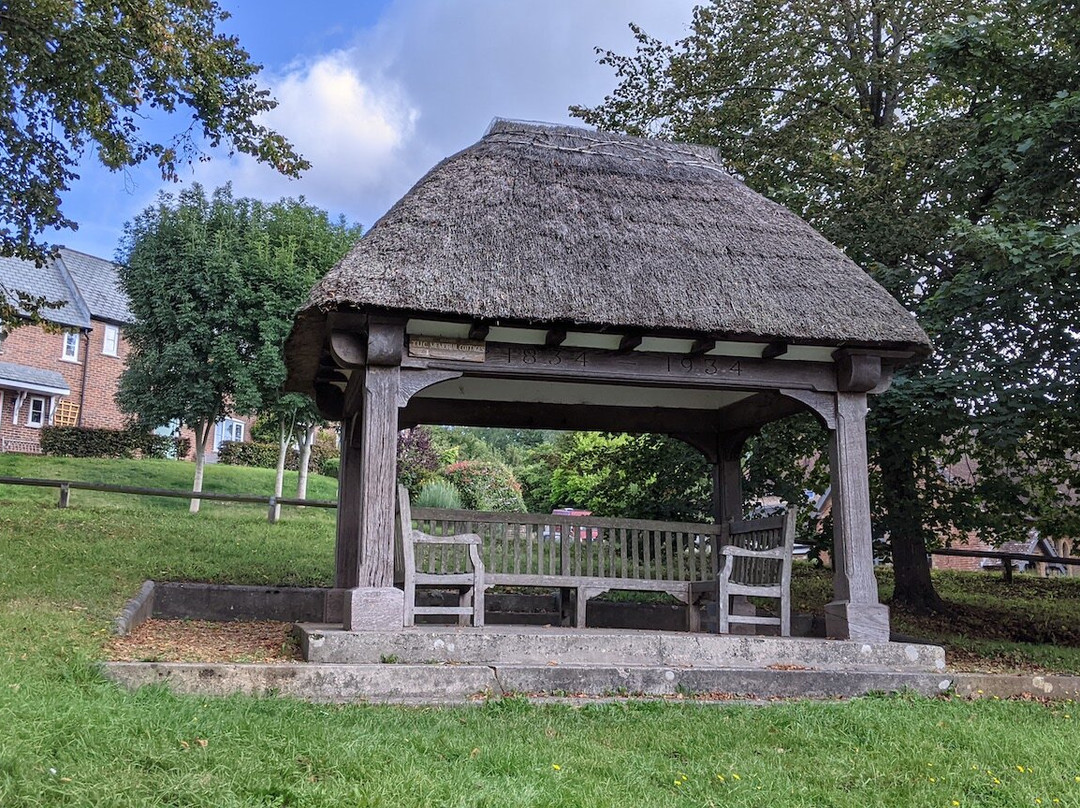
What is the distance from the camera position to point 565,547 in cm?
848

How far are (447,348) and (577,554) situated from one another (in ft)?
8.14

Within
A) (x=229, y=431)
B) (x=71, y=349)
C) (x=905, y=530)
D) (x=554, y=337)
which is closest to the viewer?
(x=554, y=337)

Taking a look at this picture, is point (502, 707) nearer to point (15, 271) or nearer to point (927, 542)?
point (927, 542)

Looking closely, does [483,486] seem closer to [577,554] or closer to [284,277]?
[284,277]

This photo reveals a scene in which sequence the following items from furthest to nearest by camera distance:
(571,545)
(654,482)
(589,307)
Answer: (654,482), (571,545), (589,307)

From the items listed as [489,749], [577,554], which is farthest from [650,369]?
[489,749]

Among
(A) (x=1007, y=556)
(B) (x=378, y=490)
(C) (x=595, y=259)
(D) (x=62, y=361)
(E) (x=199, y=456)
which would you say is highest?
(D) (x=62, y=361)

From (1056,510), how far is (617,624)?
590 cm

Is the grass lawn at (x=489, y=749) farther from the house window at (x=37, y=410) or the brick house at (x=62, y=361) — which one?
the house window at (x=37, y=410)

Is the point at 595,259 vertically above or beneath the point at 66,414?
beneath

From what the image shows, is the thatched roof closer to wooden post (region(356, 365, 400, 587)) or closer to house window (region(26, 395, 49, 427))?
wooden post (region(356, 365, 400, 587))

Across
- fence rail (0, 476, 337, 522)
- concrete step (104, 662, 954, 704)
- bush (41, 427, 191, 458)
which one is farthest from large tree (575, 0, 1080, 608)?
bush (41, 427, 191, 458)

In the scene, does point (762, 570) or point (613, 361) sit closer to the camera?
point (613, 361)

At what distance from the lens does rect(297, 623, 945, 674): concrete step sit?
6.44m
